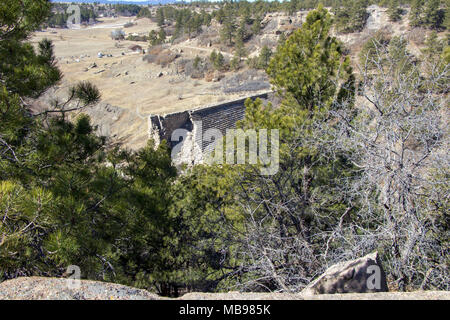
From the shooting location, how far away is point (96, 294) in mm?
2275

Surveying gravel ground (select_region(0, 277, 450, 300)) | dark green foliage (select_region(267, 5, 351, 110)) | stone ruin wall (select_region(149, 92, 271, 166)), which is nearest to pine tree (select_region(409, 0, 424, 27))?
stone ruin wall (select_region(149, 92, 271, 166))

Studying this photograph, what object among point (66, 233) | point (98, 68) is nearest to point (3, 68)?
point (66, 233)

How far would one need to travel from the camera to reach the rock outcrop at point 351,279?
297 cm

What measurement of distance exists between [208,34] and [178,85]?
17.4m

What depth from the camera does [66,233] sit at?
2.86m

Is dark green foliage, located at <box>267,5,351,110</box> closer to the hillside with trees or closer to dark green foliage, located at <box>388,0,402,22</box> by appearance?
the hillside with trees


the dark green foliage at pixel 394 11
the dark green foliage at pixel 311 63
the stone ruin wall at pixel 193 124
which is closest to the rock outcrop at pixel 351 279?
the dark green foliage at pixel 311 63

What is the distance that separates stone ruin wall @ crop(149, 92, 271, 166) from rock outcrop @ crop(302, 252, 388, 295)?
36.2 feet

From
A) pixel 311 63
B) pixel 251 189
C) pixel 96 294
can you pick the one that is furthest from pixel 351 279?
pixel 311 63

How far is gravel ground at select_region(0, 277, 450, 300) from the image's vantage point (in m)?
2.20

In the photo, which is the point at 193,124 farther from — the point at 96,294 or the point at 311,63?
the point at 96,294

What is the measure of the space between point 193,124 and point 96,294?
42.9 ft

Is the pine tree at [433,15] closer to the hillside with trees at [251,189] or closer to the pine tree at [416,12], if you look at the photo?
the pine tree at [416,12]
